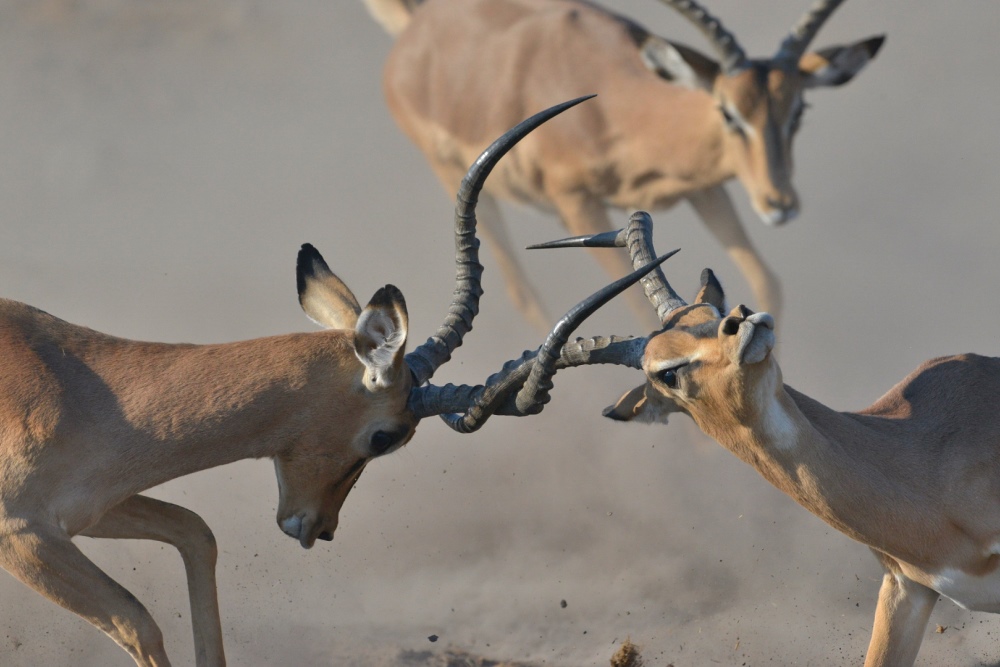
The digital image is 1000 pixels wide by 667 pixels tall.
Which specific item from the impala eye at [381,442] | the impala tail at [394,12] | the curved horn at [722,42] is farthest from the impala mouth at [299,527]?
the impala tail at [394,12]

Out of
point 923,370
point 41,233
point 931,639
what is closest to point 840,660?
point 931,639

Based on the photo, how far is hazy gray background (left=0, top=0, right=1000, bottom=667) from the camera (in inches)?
308

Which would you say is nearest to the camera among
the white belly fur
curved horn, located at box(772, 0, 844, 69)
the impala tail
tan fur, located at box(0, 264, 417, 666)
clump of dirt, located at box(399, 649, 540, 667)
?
the white belly fur

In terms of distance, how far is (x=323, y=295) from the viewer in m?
6.07

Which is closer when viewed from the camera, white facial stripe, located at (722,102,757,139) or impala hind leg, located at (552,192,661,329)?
white facial stripe, located at (722,102,757,139)

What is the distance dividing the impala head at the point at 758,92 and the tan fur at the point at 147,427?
4.74 metres

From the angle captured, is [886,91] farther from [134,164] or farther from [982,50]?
[134,164]

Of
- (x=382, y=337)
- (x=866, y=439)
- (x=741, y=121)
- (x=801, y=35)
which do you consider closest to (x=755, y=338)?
(x=866, y=439)

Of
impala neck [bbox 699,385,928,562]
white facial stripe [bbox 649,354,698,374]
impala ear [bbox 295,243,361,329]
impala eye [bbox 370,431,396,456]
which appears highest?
impala ear [bbox 295,243,361,329]

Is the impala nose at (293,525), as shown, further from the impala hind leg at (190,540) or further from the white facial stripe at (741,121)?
the white facial stripe at (741,121)

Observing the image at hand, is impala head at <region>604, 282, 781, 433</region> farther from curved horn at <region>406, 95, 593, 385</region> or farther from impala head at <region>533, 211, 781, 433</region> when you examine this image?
curved horn at <region>406, 95, 593, 385</region>

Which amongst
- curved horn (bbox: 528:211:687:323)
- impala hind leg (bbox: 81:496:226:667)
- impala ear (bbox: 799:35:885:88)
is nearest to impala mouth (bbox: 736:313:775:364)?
curved horn (bbox: 528:211:687:323)

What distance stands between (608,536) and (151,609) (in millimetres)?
2654

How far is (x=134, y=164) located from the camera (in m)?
17.0
